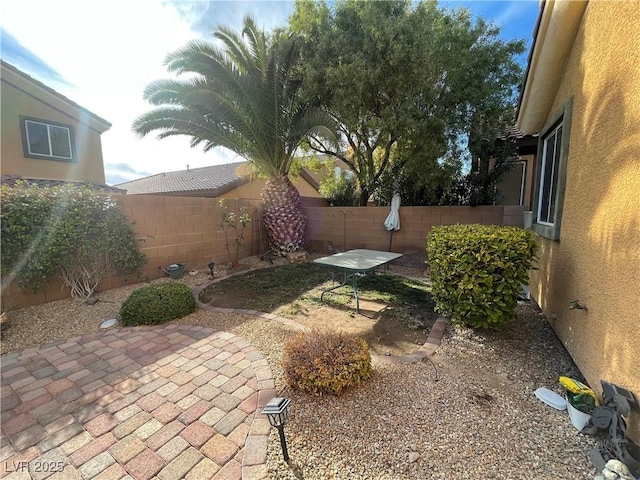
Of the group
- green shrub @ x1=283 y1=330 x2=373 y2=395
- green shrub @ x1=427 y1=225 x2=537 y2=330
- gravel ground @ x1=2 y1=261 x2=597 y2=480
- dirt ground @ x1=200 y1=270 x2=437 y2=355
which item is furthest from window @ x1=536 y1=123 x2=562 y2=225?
green shrub @ x1=283 y1=330 x2=373 y2=395

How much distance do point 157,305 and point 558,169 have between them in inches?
278

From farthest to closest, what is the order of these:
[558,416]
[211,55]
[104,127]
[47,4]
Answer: [104,127]
[211,55]
[47,4]
[558,416]

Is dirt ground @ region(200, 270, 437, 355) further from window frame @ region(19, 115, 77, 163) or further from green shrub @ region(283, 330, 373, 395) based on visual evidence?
window frame @ region(19, 115, 77, 163)

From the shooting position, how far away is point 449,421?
7.85 ft

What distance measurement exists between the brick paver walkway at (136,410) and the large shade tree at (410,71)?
24.0ft

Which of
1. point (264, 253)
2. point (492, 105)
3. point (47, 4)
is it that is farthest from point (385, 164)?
point (47, 4)

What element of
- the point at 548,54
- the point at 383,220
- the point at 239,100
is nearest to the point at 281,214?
the point at 383,220

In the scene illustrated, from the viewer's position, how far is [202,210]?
8070 mm

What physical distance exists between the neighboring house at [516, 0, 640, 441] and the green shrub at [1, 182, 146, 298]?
7868 mm

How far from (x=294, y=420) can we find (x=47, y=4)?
23.6 ft

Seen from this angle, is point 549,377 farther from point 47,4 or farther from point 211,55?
point 211,55

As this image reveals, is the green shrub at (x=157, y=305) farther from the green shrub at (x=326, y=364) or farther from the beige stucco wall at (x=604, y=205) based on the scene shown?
the beige stucco wall at (x=604, y=205)

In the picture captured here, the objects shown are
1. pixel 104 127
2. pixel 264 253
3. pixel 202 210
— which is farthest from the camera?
pixel 104 127

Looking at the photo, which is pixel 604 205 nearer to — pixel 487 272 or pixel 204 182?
pixel 487 272
